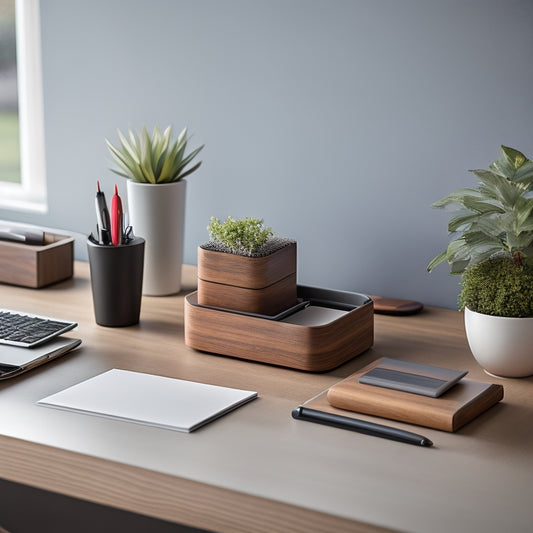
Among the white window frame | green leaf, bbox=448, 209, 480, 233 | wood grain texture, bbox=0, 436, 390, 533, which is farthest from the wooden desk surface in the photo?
the white window frame

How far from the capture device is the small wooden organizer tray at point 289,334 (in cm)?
125

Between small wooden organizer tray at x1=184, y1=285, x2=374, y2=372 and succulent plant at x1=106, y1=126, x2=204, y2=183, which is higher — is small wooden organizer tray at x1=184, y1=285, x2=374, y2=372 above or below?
below

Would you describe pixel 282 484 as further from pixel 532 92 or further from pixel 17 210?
pixel 17 210

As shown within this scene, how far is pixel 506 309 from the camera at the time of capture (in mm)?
1199

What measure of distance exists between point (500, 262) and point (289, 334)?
31cm

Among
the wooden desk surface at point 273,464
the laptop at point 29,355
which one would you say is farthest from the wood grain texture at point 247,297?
the laptop at point 29,355

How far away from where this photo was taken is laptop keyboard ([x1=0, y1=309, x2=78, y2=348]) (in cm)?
130

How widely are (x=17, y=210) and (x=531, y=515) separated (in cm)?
149

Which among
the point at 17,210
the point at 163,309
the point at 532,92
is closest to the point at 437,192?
the point at 532,92

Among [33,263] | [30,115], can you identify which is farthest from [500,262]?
[30,115]

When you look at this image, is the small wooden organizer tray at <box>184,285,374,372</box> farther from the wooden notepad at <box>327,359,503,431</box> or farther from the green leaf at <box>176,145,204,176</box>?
the green leaf at <box>176,145,204,176</box>

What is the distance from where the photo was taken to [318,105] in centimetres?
163

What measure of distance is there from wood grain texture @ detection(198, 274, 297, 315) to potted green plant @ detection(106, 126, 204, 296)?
11.4 inches

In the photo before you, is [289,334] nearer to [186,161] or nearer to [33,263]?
[186,161]
